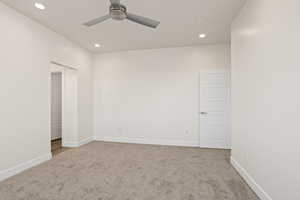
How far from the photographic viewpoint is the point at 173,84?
441 cm

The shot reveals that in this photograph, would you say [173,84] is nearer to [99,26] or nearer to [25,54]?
[99,26]

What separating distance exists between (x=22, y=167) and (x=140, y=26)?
3.51 metres

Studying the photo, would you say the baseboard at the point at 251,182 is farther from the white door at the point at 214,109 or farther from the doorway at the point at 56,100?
the doorway at the point at 56,100

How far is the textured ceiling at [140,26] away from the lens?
7.93 ft

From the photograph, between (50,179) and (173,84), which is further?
(173,84)

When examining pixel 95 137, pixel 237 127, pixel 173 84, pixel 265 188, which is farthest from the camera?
pixel 95 137

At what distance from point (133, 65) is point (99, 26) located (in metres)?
1.67

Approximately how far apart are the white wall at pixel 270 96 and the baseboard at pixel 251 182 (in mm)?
23

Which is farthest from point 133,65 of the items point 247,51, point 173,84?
point 247,51

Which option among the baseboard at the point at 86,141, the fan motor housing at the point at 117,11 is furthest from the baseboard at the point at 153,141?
the fan motor housing at the point at 117,11

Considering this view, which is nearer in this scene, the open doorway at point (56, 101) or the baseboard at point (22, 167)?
the baseboard at point (22, 167)

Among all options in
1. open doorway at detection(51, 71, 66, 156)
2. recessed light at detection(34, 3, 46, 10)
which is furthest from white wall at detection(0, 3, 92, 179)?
open doorway at detection(51, 71, 66, 156)

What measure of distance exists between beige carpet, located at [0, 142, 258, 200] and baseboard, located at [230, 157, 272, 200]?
0.24 feet

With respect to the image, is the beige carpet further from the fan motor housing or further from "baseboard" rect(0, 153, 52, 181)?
the fan motor housing
